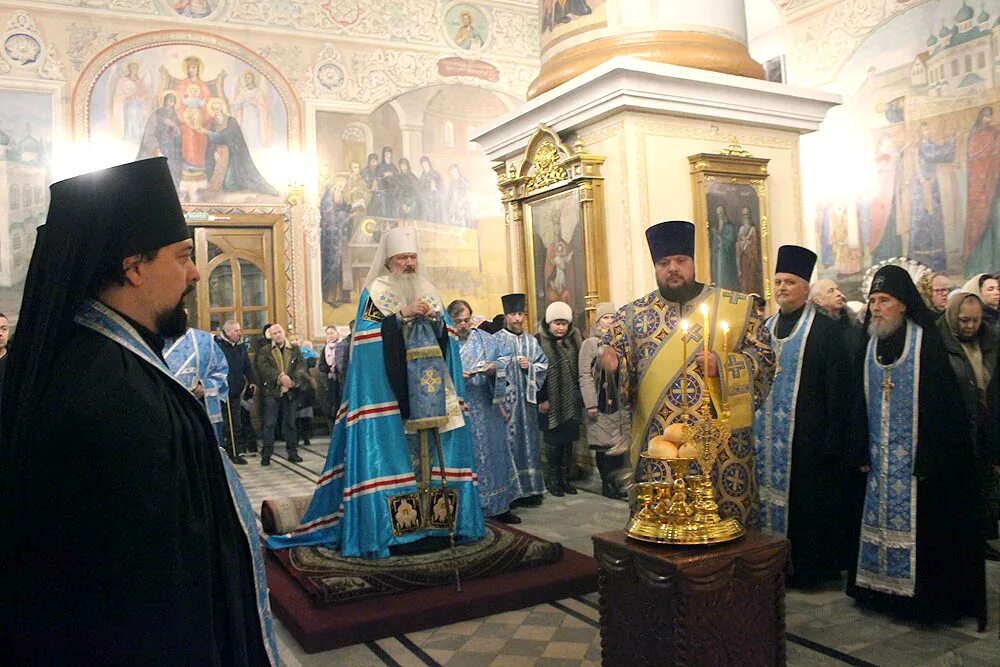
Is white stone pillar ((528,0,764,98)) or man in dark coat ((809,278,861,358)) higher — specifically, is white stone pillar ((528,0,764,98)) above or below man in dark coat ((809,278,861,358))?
above

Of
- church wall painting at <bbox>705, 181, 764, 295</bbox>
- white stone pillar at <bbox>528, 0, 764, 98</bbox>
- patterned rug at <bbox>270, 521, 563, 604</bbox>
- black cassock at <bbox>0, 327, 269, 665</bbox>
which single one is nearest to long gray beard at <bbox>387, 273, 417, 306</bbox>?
patterned rug at <bbox>270, 521, 563, 604</bbox>

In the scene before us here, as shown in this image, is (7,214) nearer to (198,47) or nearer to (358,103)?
(198,47)

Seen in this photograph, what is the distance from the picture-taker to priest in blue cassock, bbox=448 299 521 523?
21.8ft

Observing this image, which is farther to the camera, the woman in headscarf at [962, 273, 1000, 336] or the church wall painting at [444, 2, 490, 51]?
the church wall painting at [444, 2, 490, 51]

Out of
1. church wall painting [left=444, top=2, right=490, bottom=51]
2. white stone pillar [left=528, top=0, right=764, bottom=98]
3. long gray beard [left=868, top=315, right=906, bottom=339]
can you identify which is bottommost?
long gray beard [left=868, top=315, right=906, bottom=339]

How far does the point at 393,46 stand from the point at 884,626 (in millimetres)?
12922

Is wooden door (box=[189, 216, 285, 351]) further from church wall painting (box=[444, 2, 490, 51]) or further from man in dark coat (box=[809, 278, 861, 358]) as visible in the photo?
man in dark coat (box=[809, 278, 861, 358])

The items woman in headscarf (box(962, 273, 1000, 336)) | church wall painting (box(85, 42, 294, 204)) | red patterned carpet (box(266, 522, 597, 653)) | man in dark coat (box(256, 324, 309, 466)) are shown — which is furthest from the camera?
church wall painting (box(85, 42, 294, 204))

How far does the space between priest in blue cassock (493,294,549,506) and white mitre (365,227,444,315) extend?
169cm

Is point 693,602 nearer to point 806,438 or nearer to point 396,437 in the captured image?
point 806,438

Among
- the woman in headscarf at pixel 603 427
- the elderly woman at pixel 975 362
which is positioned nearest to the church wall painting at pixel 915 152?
the elderly woman at pixel 975 362

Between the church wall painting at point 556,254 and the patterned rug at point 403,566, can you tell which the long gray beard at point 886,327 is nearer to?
the patterned rug at point 403,566

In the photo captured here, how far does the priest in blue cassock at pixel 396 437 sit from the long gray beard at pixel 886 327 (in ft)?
8.12

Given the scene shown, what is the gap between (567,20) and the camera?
812 cm
